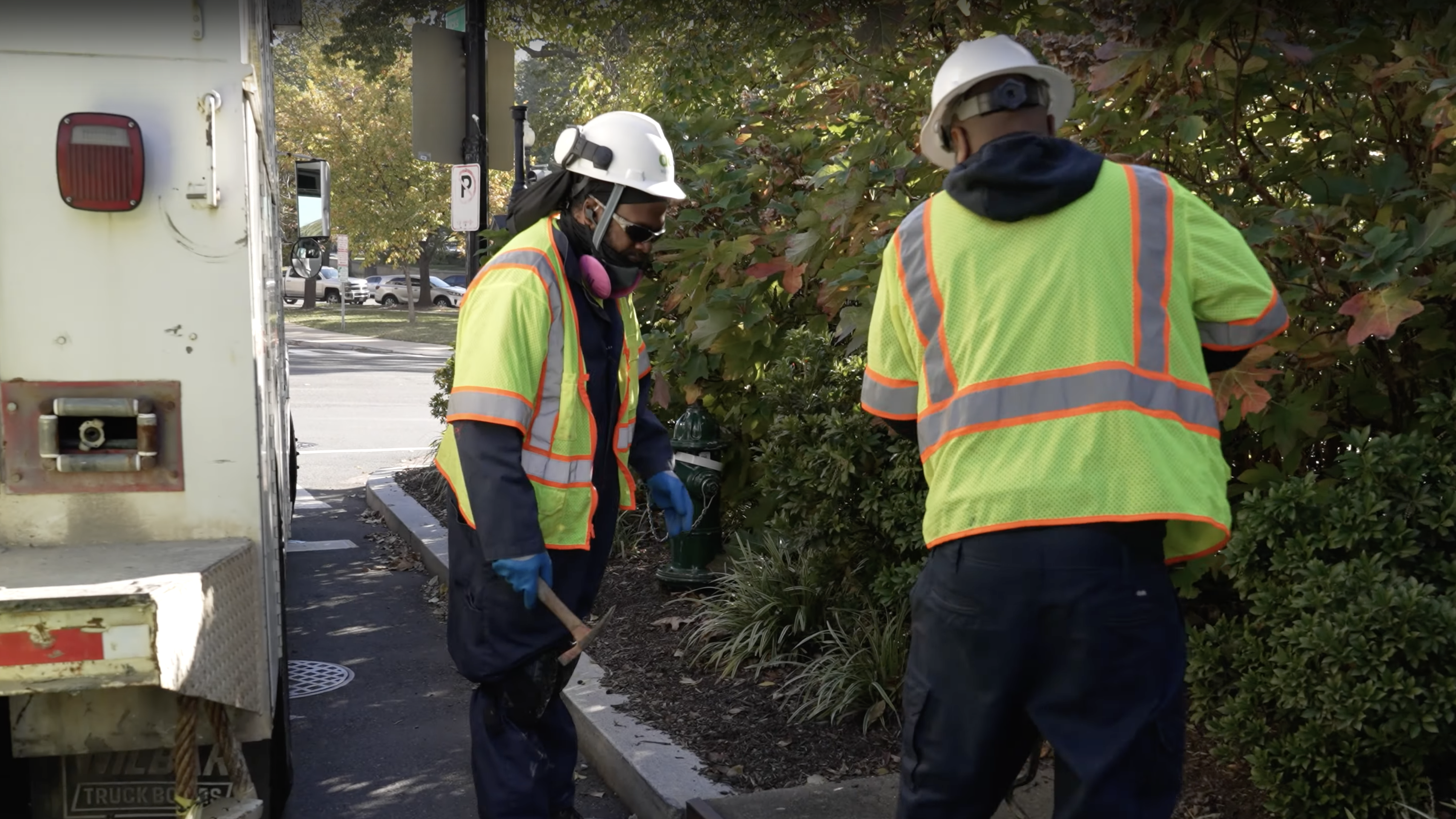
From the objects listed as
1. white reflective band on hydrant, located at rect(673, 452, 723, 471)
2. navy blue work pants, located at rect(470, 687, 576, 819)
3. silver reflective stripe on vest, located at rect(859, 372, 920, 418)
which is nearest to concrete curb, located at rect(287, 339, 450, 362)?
white reflective band on hydrant, located at rect(673, 452, 723, 471)

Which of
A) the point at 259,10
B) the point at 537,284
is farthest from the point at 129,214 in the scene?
the point at 259,10

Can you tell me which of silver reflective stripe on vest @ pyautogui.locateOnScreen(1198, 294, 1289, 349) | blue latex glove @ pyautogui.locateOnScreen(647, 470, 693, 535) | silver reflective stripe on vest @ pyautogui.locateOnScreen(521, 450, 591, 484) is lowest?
blue latex glove @ pyautogui.locateOnScreen(647, 470, 693, 535)

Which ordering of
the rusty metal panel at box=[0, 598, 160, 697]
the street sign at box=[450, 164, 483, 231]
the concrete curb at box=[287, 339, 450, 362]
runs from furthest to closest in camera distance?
the concrete curb at box=[287, 339, 450, 362], the street sign at box=[450, 164, 483, 231], the rusty metal panel at box=[0, 598, 160, 697]

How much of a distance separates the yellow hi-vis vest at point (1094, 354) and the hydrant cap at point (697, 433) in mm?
4072

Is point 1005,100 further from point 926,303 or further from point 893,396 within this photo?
point 893,396

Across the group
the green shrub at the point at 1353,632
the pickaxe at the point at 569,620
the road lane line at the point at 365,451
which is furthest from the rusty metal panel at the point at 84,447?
the road lane line at the point at 365,451

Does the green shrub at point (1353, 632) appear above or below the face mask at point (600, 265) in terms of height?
below

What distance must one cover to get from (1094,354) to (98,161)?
2.18 metres

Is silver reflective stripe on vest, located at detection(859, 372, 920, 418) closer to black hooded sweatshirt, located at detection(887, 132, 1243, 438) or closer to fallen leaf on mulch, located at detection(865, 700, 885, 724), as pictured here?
black hooded sweatshirt, located at detection(887, 132, 1243, 438)

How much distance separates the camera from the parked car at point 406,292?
2148 inches

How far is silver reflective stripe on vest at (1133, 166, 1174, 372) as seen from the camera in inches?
96.4

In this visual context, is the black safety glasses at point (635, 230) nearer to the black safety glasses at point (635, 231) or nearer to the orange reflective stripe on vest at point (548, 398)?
the black safety glasses at point (635, 231)

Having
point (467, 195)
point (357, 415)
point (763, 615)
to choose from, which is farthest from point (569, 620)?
point (357, 415)

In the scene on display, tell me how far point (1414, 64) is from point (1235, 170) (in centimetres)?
74
